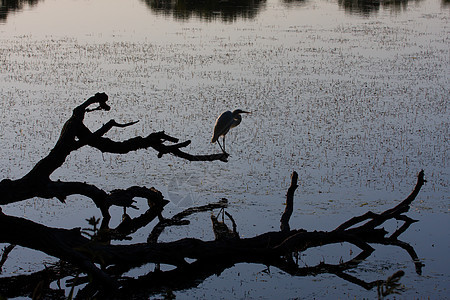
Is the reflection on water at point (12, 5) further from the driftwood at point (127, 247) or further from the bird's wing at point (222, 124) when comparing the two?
the driftwood at point (127, 247)

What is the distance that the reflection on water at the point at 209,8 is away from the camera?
112 ft

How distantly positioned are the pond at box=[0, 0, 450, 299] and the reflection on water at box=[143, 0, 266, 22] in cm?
426

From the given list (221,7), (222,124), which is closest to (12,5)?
(221,7)

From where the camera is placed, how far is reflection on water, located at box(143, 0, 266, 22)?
3403 centimetres

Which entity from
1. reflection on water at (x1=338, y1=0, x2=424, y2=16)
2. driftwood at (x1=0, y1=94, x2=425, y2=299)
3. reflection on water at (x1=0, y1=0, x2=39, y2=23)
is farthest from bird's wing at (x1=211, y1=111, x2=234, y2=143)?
reflection on water at (x1=338, y1=0, x2=424, y2=16)

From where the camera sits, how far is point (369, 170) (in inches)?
432

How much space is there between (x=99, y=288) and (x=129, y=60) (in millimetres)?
15152

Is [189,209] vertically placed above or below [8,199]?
below

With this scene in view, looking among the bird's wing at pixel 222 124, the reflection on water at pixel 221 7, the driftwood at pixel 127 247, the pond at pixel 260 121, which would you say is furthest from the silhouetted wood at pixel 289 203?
the reflection on water at pixel 221 7

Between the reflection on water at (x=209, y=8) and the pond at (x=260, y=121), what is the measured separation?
14.0 feet

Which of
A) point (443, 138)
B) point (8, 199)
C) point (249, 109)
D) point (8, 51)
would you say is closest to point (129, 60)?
point (8, 51)

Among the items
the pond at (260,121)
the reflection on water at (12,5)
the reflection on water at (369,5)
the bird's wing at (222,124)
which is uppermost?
the reflection on water at (12,5)

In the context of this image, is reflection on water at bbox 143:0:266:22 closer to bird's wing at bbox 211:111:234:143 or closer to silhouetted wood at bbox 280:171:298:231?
bird's wing at bbox 211:111:234:143

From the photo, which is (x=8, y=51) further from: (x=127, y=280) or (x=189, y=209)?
(x=127, y=280)
